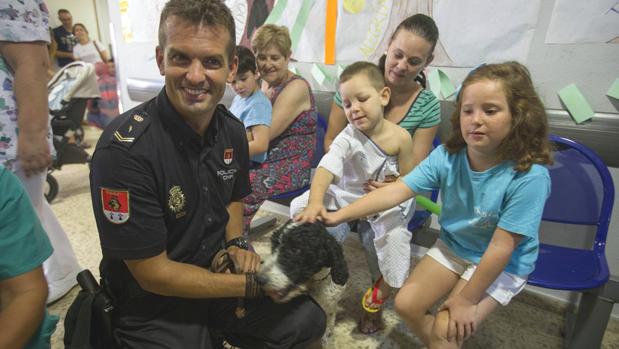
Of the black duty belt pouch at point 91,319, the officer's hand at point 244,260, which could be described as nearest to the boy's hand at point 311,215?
the officer's hand at point 244,260

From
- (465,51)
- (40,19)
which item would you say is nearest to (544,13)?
(465,51)

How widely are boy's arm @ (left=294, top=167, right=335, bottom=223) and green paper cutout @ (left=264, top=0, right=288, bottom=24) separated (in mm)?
1585

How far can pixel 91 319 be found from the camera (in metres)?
1.04

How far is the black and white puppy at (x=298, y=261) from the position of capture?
1032 mm

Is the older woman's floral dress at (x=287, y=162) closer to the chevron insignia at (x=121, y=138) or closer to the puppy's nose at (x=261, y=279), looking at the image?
the puppy's nose at (x=261, y=279)

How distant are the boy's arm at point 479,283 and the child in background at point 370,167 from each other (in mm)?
328

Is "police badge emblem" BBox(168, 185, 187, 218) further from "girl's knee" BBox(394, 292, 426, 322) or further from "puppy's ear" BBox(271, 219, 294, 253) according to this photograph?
"girl's knee" BBox(394, 292, 426, 322)

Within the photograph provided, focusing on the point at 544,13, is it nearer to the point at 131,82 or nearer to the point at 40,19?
the point at 40,19

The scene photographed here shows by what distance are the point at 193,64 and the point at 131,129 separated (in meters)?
0.27

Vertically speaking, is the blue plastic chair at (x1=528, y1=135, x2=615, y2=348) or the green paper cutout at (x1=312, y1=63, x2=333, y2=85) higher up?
the green paper cutout at (x1=312, y1=63, x2=333, y2=85)

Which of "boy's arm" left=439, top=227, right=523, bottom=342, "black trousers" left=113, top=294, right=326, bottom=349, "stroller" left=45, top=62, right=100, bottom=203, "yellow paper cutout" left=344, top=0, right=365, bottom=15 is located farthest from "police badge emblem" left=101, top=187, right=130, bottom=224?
"stroller" left=45, top=62, right=100, bottom=203

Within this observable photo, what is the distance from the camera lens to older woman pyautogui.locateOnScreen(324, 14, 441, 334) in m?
1.58

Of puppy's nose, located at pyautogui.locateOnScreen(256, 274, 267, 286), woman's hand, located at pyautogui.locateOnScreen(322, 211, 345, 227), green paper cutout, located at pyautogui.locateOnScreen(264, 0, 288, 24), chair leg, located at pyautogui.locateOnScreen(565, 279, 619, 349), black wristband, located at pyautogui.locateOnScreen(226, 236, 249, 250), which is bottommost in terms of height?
chair leg, located at pyautogui.locateOnScreen(565, 279, 619, 349)

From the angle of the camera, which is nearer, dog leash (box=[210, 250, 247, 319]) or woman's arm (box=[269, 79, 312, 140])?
dog leash (box=[210, 250, 247, 319])
